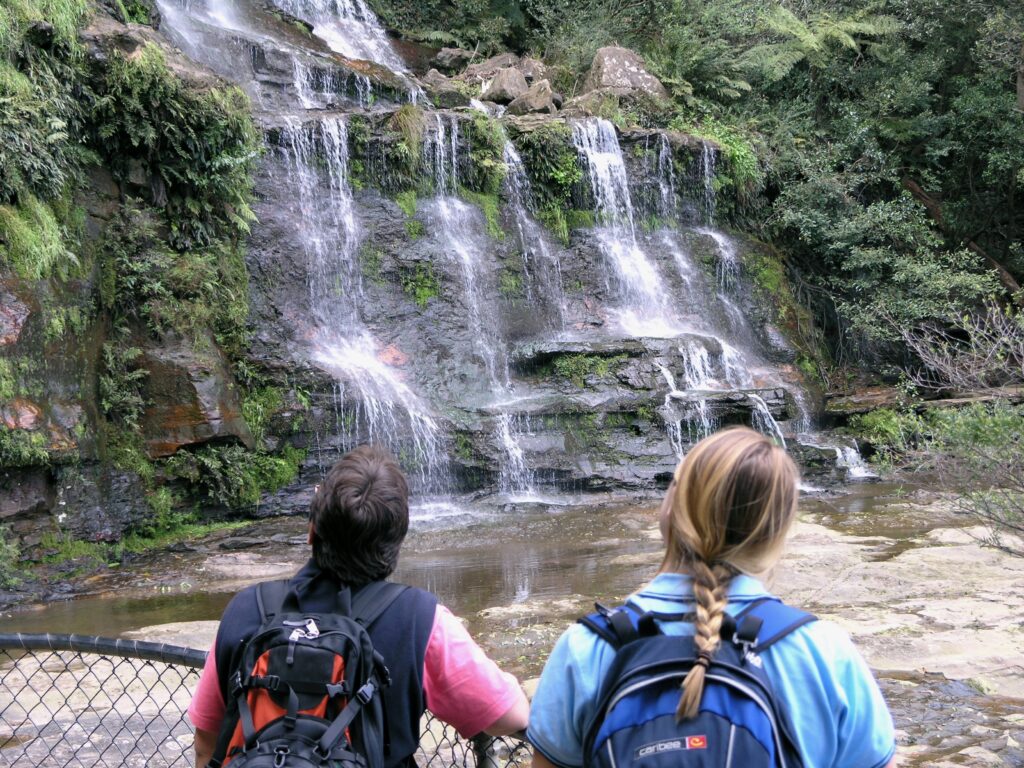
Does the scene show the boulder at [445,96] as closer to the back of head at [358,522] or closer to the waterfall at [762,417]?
the waterfall at [762,417]

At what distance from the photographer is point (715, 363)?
600 inches

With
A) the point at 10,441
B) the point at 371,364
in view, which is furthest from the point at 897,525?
the point at 10,441

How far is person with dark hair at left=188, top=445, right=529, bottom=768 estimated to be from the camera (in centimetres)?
198

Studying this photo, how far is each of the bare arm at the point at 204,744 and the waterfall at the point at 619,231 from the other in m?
14.9

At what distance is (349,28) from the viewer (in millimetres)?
21203

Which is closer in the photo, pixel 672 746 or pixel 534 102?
pixel 672 746

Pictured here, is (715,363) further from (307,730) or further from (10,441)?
(307,730)

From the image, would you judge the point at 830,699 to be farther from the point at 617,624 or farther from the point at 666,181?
the point at 666,181

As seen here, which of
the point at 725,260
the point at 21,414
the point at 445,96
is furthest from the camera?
the point at 725,260

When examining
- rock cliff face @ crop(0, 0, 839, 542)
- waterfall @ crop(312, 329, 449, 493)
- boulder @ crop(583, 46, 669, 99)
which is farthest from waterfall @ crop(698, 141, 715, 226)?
waterfall @ crop(312, 329, 449, 493)

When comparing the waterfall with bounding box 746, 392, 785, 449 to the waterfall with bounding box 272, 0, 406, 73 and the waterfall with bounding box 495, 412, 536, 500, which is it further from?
the waterfall with bounding box 272, 0, 406, 73

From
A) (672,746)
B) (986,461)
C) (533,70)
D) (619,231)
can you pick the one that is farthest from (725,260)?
(672,746)

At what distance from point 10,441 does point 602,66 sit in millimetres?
15740

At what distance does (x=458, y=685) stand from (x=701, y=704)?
74cm
